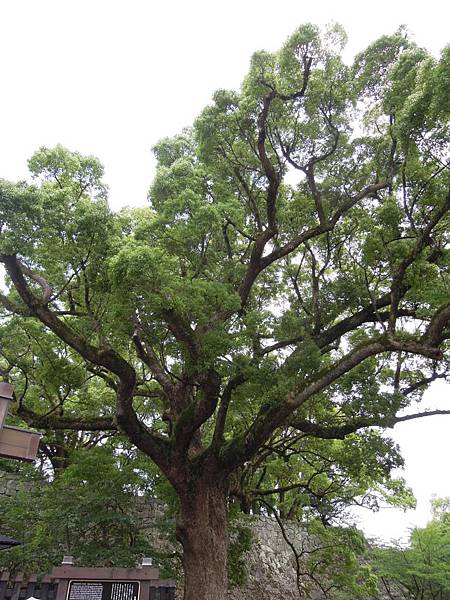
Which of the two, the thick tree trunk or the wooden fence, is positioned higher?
the thick tree trunk

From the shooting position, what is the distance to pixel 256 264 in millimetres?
7086

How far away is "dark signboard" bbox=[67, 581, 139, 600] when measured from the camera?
165 inches

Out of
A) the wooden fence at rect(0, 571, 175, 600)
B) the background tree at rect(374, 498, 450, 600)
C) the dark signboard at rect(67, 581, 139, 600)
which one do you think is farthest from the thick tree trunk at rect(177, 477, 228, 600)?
the background tree at rect(374, 498, 450, 600)

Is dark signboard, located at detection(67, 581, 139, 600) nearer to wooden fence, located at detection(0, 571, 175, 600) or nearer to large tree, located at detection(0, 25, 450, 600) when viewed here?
wooden fence, located at detection(0, 571, 175, 600)

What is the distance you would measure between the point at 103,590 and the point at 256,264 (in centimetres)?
473

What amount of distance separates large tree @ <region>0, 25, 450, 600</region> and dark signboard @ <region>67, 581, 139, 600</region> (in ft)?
6.26

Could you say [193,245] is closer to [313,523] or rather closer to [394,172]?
[394,172]

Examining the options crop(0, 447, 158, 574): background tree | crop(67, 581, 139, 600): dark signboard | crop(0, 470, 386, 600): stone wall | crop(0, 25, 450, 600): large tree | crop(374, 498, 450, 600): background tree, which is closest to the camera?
crop(67, 581, 139, 600): dark signboard

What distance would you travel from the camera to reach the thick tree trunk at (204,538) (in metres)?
5.82

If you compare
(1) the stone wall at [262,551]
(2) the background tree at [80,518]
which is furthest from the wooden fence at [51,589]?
(1) the stone wall at [262,551]

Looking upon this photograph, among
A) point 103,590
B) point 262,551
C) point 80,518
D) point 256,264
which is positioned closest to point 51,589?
point 103,590

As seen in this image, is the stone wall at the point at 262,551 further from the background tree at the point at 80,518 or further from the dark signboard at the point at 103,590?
the dark signboard at the point at 103,590

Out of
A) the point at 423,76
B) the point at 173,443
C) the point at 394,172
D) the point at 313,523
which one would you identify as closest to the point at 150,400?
the point at 173,443

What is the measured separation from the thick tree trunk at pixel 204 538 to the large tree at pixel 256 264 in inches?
0.8
